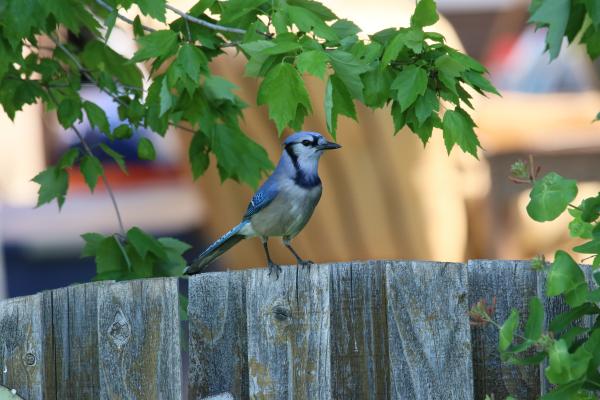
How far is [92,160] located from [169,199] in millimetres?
7020

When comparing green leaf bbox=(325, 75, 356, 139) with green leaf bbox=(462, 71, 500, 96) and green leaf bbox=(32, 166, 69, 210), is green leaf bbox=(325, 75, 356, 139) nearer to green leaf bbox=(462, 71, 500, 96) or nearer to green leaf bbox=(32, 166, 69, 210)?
green leaf bbox=(462, 71, 500, 96)

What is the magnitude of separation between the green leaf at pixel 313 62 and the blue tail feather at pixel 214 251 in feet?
4.12

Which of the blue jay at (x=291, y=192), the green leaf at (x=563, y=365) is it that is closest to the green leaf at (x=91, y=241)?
the blue jay at (x=291, y=192)

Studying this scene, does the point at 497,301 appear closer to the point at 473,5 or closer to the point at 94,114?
the point at 94,114

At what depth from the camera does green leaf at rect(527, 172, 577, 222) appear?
2.70 metres

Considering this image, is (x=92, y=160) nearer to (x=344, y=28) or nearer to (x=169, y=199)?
(x=344, y=28)

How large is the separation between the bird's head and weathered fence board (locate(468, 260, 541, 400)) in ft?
4.75

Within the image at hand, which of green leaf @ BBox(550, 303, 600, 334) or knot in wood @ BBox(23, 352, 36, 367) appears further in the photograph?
knot in wood @ BBox(23, 352, 36, 367)

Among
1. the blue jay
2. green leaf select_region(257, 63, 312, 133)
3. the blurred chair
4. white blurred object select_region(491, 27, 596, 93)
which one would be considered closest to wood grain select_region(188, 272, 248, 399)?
green leaf select_region(257, 63, 312, 133)

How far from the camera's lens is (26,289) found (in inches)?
425

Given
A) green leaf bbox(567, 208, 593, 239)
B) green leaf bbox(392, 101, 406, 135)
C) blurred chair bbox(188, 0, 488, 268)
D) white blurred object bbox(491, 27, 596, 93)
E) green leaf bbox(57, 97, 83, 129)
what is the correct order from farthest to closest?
white blurred object bbox(491, 27, 596, 93), blurred chair bbox(188, 0, 488, 268), green leaf bbox(57, 97, 83, 129), green leaf bbox(392, 101, 406, 135), green leaf bbox(567, 208, 593, 239)

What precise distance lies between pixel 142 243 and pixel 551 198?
164 cm

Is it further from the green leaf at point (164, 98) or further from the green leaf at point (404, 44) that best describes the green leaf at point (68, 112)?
the green leaf at point (404, 44)

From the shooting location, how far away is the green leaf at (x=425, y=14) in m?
3.12
